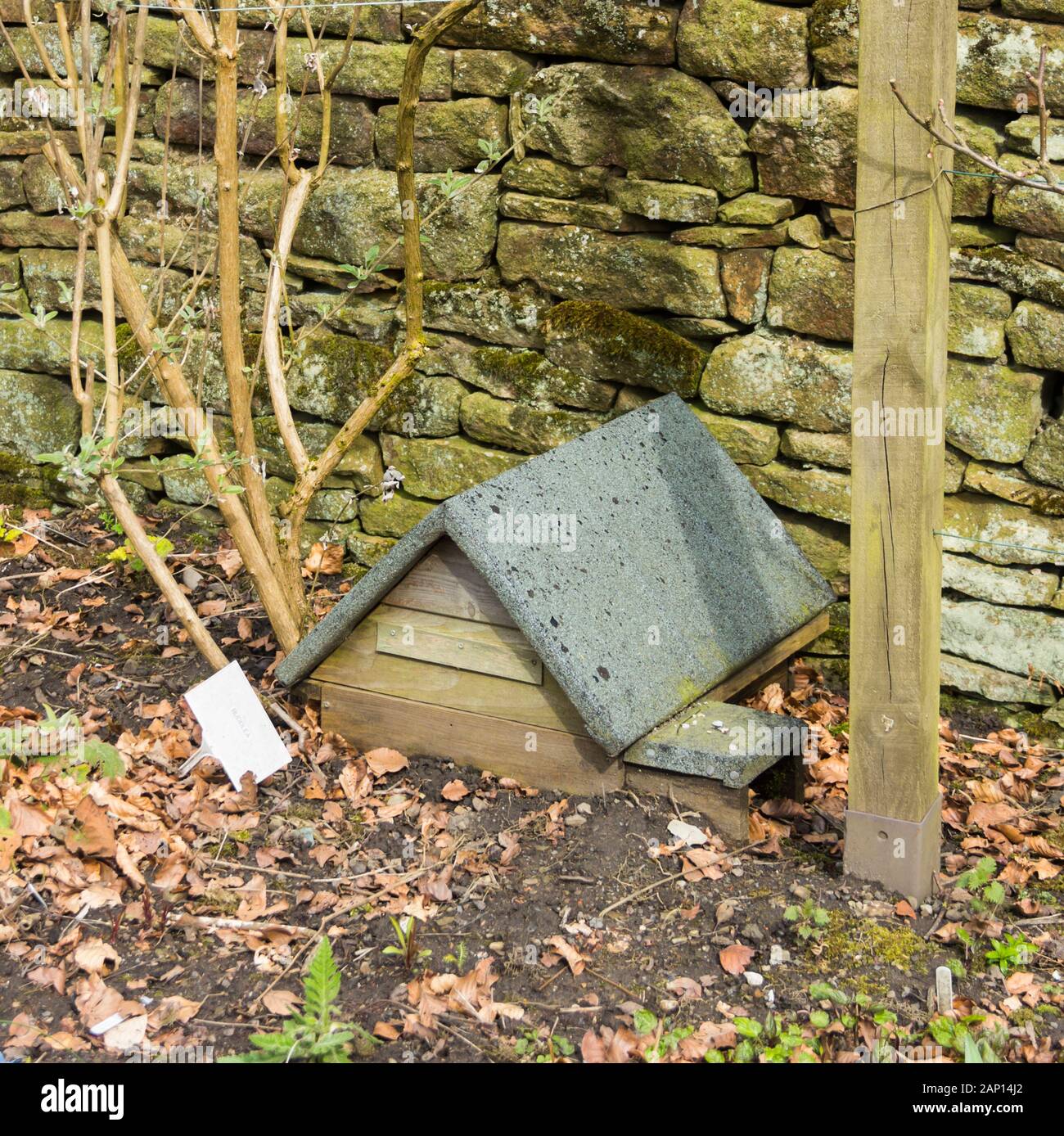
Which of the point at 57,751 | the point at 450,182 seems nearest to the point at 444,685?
the point at 57,751

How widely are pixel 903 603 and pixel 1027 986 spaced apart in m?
0.91

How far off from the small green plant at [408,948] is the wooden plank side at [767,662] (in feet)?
3.57

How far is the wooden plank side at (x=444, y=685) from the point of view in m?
3.42

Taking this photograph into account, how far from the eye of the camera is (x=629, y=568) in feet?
11.7

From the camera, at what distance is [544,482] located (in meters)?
3.53

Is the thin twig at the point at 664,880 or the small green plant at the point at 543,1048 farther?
the thin twig at the point at 664,880

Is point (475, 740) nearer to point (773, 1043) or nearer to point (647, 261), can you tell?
point (773, 1043)

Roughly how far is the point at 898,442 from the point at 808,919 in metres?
1.15

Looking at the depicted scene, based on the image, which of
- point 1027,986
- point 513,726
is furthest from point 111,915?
point 1027,986

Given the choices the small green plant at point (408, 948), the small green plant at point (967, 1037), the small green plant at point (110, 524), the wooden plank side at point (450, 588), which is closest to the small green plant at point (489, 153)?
the wooden plank side at point (450, 588)

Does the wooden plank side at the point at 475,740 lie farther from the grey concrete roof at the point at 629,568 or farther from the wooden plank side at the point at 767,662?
the wooden plank side at the point at 767,662

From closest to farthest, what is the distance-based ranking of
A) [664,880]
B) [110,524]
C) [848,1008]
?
[848,1008] → [664,880] → [110,524]

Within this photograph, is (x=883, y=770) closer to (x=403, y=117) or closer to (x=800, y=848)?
(x=800, y=848)

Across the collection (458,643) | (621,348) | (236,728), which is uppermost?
(621,348)
